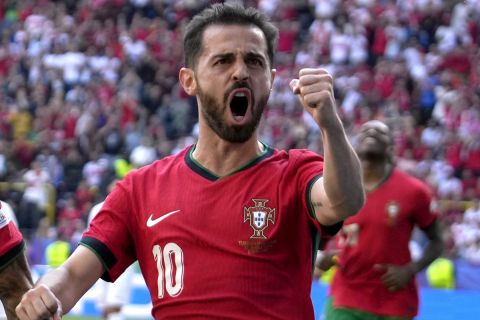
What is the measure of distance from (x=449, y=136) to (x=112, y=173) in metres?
6.01

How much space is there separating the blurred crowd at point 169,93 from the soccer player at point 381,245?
9.34m

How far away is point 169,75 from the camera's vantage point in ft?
79.0

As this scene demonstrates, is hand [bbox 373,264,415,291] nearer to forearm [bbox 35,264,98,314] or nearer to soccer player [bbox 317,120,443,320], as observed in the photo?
soccer player [bbox 317,120,443,320]

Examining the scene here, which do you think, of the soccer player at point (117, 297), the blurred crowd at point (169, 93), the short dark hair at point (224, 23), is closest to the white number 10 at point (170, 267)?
the short dark hair at point (224, 23)

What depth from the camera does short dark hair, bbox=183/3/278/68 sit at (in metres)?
4.54

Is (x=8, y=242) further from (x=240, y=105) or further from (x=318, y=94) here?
(x=318, y=94)

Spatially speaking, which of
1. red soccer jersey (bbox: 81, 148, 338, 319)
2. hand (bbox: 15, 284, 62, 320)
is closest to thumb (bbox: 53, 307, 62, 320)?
hand (bbox: 15, 284, 62, 320)

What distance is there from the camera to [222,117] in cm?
446

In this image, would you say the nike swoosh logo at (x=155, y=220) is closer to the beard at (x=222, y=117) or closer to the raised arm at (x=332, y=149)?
the beard at (x=222, y=117)

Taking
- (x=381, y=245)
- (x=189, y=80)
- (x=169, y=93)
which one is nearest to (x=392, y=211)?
(x=381, y=245)

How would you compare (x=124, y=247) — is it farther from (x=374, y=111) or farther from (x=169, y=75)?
(x=169, y=75)

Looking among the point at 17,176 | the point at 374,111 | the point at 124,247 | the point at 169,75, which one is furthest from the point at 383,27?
the point at 124,247

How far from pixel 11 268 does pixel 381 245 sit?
308 centimetres

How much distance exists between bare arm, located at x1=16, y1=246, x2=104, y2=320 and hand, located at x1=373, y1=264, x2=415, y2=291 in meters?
3.43
